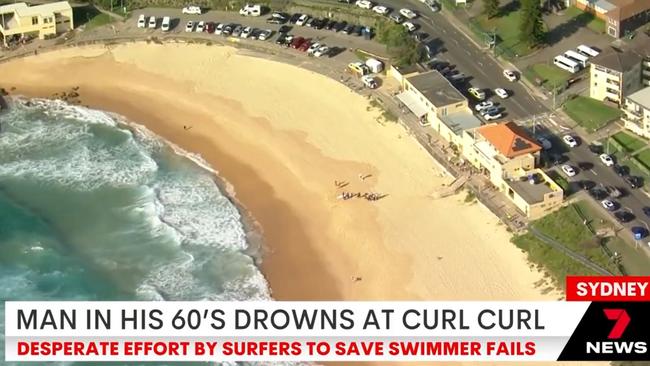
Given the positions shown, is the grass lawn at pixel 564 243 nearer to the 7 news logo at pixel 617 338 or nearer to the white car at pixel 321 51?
the 7 news logo at pixel 617 338

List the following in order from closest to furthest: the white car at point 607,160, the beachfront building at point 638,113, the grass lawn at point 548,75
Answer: the white car at point 607,160, the beachfront building at point 638,113, the grass lawn at point 548,75

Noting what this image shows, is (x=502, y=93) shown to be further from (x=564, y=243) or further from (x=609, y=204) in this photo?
(x=564, y=243)

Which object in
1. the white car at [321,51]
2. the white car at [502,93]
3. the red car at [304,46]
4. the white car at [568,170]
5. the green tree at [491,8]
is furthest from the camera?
the green tree at [491,8]

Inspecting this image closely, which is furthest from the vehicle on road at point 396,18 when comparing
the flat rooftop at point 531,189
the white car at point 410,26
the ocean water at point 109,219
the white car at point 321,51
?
the flat rooftop at point 531,189

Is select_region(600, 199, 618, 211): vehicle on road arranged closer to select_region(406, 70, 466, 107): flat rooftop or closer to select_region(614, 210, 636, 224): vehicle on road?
select_region(614, 210, 636, 224): vehicle on road

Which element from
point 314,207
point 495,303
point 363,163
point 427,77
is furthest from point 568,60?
point 495,303

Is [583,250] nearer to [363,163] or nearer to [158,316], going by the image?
[363,163]

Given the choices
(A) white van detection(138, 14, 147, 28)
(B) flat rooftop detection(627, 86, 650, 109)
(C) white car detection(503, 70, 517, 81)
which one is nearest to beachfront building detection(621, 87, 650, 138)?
(B) flat rooftop detection(627, 86, 650, 109)
